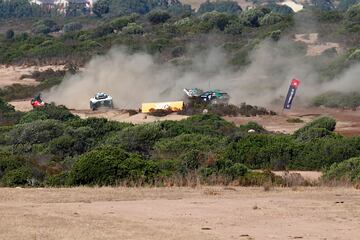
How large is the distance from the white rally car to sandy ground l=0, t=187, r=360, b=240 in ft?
131

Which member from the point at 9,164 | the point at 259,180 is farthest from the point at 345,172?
the point at 9,164

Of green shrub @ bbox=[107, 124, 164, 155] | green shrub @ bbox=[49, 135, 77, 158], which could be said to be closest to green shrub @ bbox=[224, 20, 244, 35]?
green shrub @ bbox=[107, 124, 164, 155]

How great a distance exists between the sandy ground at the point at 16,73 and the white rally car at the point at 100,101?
18645 millimetres

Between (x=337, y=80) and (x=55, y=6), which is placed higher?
(x=55, y=6)

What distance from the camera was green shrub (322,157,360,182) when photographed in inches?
894

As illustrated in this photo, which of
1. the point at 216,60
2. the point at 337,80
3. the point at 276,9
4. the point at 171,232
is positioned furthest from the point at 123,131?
the point at 276,9

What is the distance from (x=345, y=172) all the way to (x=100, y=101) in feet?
118

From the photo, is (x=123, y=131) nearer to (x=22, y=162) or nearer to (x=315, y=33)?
(x=22, y=162)

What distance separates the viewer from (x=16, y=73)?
8475 centimetres

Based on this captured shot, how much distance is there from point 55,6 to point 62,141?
490ft

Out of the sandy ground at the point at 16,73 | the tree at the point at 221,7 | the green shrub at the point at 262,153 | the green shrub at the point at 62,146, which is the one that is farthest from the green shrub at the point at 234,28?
the tree at the point at 221,7

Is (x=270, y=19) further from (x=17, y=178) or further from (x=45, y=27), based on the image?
(x=17, y=178)

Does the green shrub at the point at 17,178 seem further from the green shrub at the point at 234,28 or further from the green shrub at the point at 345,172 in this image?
the green shrub at the point at 234,28

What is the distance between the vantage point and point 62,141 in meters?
35.0
